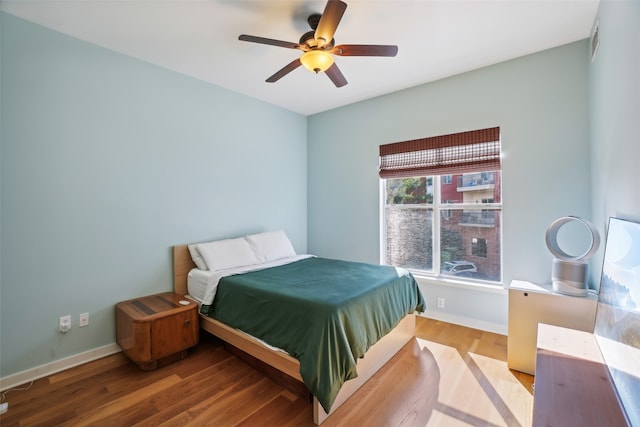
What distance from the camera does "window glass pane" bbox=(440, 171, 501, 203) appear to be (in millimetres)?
2951

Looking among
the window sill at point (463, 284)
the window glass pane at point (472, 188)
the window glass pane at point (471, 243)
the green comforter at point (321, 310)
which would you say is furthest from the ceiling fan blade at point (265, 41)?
the window sill at point (463, 284)

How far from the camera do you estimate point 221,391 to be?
6.55ft

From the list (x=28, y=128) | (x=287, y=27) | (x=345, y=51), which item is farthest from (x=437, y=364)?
(x=28, y=128)

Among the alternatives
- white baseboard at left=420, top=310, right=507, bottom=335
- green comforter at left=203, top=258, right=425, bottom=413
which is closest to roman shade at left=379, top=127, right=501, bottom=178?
green comforter at left=203, top=258, right=425, bottom=413

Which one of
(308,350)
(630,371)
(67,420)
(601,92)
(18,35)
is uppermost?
(18,35)

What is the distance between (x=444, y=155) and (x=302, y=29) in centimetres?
196

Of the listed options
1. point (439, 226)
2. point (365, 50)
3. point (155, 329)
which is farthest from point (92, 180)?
point (439, 226)

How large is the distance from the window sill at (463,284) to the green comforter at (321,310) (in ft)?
1.97

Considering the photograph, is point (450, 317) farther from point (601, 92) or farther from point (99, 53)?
point (99, 53)

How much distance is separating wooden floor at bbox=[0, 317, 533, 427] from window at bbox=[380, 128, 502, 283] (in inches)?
41.0

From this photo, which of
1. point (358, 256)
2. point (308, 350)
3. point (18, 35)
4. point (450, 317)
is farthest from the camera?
point (358, 256)

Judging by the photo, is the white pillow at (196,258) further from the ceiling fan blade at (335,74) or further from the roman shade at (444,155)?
the roman shade at (444,155)

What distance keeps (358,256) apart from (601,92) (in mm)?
2796

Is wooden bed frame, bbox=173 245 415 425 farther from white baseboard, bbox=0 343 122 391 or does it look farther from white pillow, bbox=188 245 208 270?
white baseboard, bbox=0 343 122 391
